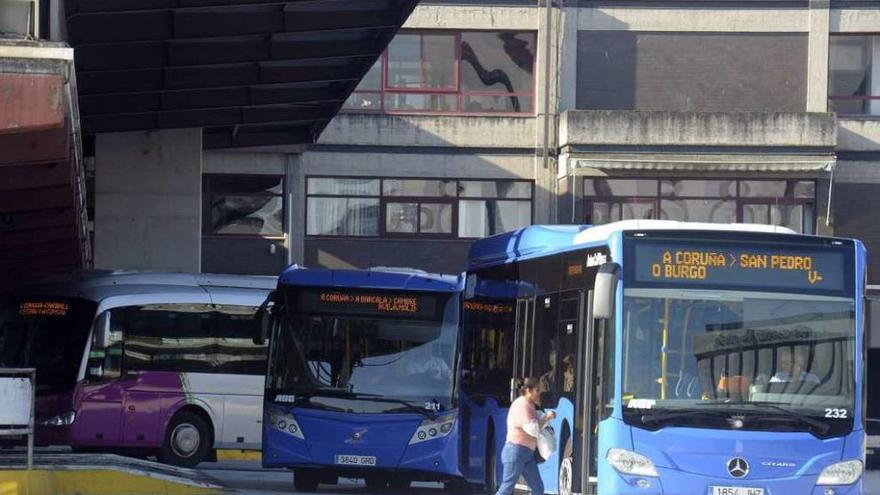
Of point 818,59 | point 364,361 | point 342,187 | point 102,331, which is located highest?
point 818,59

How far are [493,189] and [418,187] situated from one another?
1940 millimetres

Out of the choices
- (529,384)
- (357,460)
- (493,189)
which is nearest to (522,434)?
(529,384)

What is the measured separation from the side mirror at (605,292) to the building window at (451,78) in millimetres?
28170

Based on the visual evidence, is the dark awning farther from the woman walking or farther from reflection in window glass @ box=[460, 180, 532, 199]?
reflection in window glass @ box=[460, 180, 532, 199]

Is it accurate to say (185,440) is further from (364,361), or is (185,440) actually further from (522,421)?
(522,421)

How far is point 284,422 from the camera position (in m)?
20.7

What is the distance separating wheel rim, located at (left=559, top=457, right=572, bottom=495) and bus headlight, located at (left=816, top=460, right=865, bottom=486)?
8.98 feet

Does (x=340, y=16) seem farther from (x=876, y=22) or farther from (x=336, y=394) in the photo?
(x=876, y=22)

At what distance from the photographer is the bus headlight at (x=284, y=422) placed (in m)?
20.6

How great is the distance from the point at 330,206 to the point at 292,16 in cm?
2000

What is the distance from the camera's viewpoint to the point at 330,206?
42656 millimetres

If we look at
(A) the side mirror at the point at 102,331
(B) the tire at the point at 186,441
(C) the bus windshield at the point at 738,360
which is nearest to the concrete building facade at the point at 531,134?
(B) the tire at the point at 186,441

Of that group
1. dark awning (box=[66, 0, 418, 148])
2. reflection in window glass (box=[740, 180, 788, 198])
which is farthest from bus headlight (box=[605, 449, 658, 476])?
reflection in window glass (box=[740, 180, 788, 198])

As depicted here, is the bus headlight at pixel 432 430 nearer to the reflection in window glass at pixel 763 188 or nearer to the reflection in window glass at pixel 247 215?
the reflection in window glass at pixel 247 215
